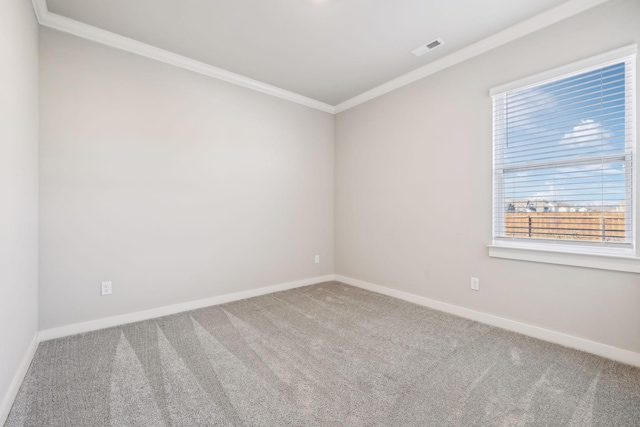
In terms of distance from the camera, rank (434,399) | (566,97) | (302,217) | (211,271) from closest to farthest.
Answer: (434,399)
(566,97)
(211,271)
(302,217)

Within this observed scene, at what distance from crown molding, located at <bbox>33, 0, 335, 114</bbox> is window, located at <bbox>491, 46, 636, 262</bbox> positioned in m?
2.54

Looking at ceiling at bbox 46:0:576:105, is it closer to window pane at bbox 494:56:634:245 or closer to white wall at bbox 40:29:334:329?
white wall at bbox 40:29:334:329

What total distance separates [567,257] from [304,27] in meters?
2.86

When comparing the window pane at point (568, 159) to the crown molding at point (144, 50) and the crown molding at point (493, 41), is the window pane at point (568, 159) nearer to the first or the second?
the crown molding at point (493, 41)

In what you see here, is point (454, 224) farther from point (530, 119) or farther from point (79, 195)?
point (79, 195)

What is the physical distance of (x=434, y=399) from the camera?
1629 mm

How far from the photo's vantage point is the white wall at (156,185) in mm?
2371

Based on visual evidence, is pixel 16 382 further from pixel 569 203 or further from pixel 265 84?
pixel 569 203

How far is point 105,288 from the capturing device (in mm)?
2551

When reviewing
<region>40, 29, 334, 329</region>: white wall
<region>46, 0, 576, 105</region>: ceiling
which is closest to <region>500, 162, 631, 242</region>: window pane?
<region>46, 0, 576, 105</region>: ceiling

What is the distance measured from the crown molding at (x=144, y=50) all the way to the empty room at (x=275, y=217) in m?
0.02

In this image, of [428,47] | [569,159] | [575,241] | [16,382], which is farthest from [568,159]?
[16,382]

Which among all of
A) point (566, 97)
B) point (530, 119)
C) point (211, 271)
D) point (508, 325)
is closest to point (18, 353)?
point (211, 271)

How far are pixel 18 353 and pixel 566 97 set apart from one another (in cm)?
424
